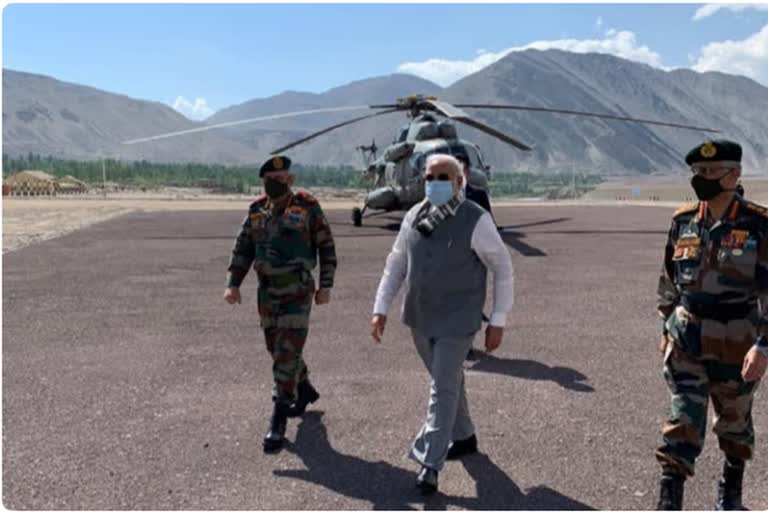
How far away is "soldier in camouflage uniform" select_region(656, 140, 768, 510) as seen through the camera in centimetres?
387

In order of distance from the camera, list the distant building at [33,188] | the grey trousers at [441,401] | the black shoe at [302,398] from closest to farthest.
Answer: the grey trousers at [441,401] < the black shoe at [302,398] < the distant building at [33,188]

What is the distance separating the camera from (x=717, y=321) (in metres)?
3.90

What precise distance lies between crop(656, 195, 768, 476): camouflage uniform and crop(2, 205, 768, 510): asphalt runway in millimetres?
537

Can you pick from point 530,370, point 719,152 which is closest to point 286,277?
point 530,370

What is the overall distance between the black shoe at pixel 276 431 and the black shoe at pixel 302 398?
0.38 metres

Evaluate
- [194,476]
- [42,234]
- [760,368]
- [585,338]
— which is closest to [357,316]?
[585,338]

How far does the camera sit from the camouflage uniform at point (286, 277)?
5266 mm

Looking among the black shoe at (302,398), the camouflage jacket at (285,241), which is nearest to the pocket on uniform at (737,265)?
the camouflage jacket at (285,241)

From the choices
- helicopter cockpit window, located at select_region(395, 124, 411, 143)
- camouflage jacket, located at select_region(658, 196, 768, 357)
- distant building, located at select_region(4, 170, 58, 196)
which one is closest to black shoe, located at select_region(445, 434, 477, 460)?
camouflage jacket, located at select_region(658, 196, 768, 357)

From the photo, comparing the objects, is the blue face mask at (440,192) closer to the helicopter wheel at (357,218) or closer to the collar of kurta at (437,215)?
the collar of kurta at (437,215)

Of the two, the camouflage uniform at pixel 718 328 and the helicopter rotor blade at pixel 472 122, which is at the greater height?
the helicopter rotor blade at pixel 472 122

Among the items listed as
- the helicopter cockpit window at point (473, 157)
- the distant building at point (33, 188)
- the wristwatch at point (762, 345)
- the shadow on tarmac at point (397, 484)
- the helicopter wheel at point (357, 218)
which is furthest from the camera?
the distant building at point (33, 188)

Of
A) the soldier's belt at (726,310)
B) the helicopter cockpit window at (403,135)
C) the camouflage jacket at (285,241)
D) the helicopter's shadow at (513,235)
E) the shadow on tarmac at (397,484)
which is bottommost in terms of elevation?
the shadow on tarmac at (397,484)

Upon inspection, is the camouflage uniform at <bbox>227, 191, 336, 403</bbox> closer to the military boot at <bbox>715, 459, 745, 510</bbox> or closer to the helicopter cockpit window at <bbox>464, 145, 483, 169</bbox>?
the military boot at <bbox>715, 459, 745, 510</bbox>
